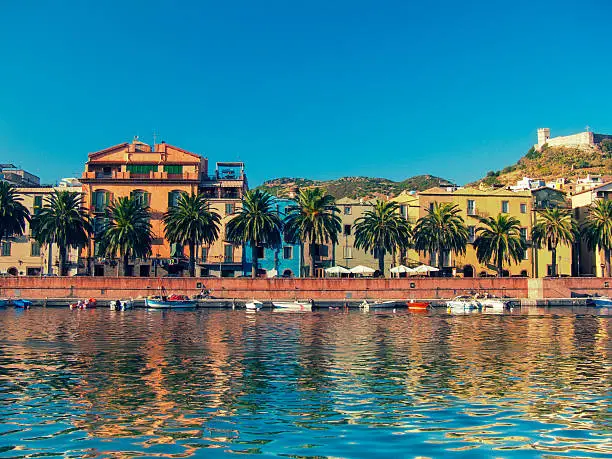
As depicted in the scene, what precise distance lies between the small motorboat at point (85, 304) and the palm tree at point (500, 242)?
173 ft

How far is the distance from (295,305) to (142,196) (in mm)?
32491

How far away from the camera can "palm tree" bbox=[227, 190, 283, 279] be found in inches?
3204

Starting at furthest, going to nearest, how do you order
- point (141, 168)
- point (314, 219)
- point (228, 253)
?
point (141, 168) < point (228, 253) < point (314, 219)

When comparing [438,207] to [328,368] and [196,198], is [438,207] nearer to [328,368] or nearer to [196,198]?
[196,198]

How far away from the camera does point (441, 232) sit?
85.4 meters

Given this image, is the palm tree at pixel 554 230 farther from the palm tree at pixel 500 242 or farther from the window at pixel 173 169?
the window at pixel 173 169

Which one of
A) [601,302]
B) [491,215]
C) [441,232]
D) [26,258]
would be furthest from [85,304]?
[601,302]

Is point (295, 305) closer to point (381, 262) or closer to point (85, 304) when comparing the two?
point (381, 262)

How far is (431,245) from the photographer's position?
285 feet

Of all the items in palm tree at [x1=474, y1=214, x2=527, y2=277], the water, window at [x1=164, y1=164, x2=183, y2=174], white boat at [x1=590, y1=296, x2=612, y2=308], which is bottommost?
the water

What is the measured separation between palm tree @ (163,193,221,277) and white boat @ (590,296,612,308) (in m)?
50.3

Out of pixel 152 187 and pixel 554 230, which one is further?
pixel 152 187

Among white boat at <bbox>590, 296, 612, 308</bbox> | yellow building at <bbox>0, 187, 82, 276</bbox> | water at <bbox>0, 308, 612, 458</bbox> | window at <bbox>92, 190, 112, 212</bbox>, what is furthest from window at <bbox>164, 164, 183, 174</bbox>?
white boat at <bbox>590, 296, 612, 308</bbox>

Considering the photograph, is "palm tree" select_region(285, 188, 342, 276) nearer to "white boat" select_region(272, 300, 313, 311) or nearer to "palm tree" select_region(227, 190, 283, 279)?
"palm tree" select_region(227, 190, 283, 279)
